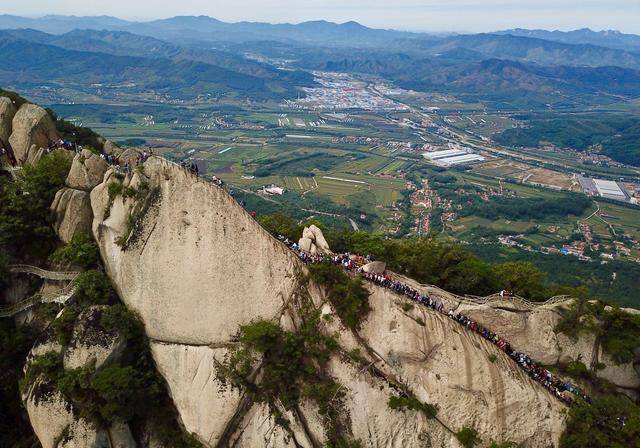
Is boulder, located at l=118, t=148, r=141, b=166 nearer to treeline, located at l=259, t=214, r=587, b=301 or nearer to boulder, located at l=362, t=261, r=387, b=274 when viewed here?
treeline, located at l=259, t=214, r=587, b=301

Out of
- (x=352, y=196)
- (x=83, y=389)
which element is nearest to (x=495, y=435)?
(x=83, y=389)

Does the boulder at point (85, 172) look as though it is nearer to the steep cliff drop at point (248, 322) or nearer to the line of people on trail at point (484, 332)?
the steep cliff drop at point (248, 322)

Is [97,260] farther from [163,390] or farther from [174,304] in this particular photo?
[163,390]

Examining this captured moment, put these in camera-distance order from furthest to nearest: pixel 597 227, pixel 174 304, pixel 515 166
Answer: pixel 515 166
pixel 597 227
pixel 174 304

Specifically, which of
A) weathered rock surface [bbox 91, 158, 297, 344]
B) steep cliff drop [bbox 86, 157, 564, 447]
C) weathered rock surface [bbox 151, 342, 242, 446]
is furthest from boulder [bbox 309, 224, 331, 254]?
weathered rock surface [bbox 151, 342, 242, 446]

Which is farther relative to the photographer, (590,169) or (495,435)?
(590,169)

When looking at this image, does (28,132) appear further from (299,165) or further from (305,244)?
(299,165)
